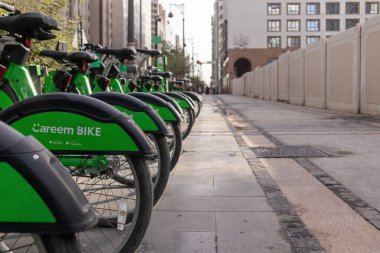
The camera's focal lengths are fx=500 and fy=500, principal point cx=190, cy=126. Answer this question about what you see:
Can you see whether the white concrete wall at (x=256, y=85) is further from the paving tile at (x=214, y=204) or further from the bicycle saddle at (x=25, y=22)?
the bicycle saddle at (x=25, y=22)

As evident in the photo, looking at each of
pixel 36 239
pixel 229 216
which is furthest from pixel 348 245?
pixel 36 239

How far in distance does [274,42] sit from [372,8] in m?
17.9

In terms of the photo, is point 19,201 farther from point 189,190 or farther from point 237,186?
point 237,186

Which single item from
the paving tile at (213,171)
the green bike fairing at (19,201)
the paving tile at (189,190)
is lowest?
the paving tile at (189,190)

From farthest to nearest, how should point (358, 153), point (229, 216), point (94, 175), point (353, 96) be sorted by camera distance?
point (353, 96), point (358, 153), point (229, 216), point (94, 175)

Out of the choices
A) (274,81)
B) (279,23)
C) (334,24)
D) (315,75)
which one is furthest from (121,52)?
(334,24)

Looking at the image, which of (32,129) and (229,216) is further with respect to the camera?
(229,216)

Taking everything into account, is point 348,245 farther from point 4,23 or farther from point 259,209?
point 4,23

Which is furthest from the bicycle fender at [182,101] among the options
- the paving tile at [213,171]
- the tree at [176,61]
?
the tree at [176,61]

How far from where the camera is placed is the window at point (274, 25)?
8450cm

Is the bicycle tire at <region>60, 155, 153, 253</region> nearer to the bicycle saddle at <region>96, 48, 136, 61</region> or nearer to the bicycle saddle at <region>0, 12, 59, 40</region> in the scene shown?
the bicycle saddle at <region>0, 12, 59, 40</region>

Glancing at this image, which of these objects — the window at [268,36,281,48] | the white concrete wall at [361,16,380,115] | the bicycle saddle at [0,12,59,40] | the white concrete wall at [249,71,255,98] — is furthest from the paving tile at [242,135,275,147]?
the window at [268,36,281,48]

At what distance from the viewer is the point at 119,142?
2498 millimetres

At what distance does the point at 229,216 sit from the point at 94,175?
1219 mm
